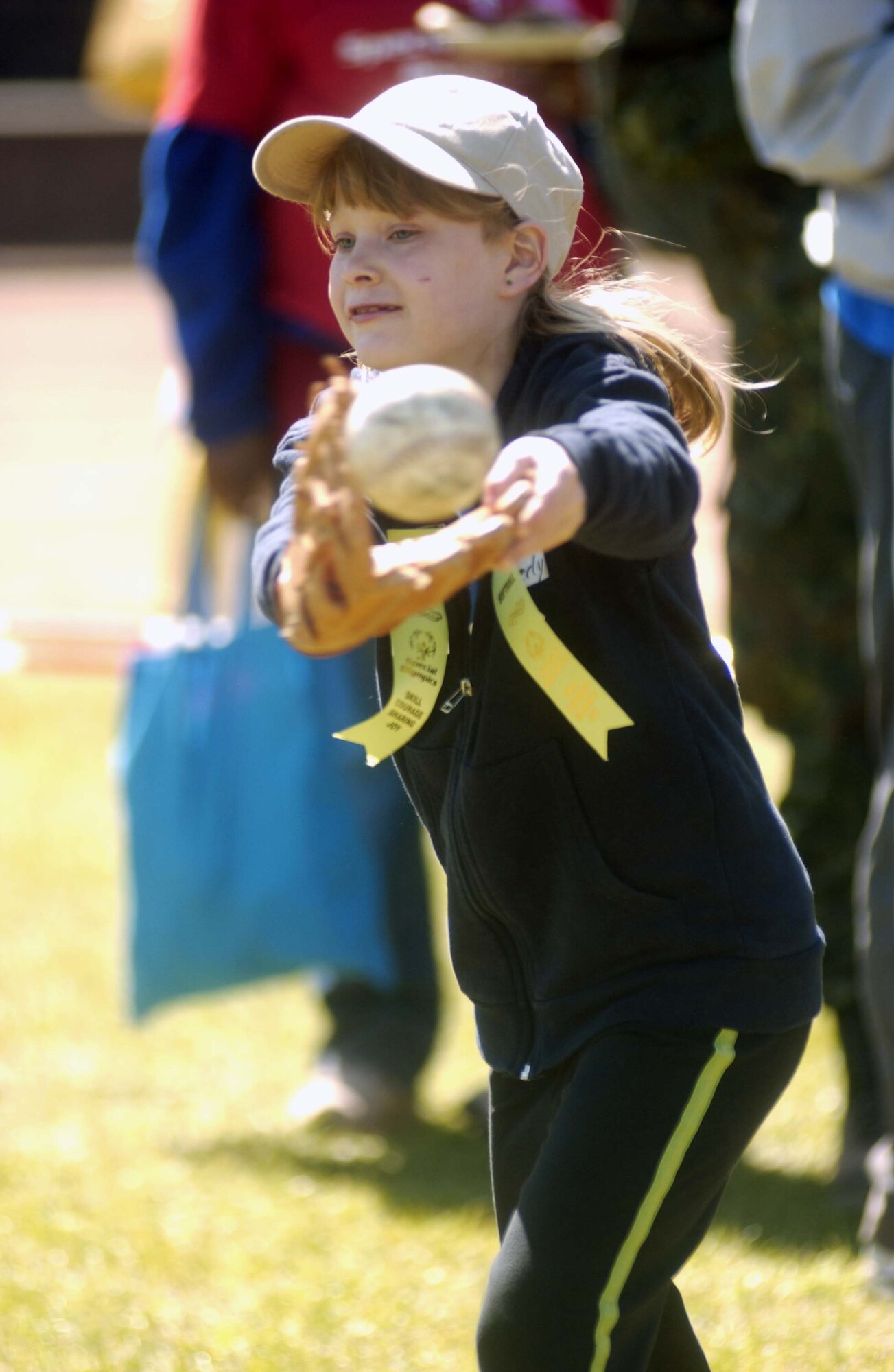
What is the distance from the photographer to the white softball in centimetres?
163

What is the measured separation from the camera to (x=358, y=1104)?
12.8 ft

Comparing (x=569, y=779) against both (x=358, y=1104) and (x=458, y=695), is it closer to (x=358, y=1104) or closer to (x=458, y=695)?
(x=458, y=695)

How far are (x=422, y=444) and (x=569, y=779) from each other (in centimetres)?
51

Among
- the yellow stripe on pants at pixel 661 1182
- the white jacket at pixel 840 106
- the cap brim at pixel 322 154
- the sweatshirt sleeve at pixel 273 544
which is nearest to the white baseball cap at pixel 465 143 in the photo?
the cap brim at pixel 322 154

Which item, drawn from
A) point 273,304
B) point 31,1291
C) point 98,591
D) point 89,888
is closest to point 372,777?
point 273,304

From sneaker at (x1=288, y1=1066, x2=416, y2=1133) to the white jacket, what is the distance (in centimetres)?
188

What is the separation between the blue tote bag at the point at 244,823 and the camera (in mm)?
3879

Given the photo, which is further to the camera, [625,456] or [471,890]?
[471,890]

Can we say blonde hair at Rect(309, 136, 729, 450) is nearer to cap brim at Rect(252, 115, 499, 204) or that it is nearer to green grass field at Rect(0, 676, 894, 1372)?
cap brim at Rect(252, 115, 499, 204)

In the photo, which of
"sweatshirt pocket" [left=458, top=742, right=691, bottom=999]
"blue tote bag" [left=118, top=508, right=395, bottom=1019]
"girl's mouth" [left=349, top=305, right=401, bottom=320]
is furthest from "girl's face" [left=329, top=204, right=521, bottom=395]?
"blue tote bag" [left=118, top=508, right=395, bottom=1019]

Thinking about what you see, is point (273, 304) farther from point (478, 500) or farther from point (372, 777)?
point (478, 500)

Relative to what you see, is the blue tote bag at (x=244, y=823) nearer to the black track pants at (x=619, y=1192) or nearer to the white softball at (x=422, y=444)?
the black track pants at (x=619, y=1192)

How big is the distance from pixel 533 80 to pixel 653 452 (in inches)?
92.0

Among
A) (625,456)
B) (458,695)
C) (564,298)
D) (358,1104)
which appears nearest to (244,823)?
(358,1104)
